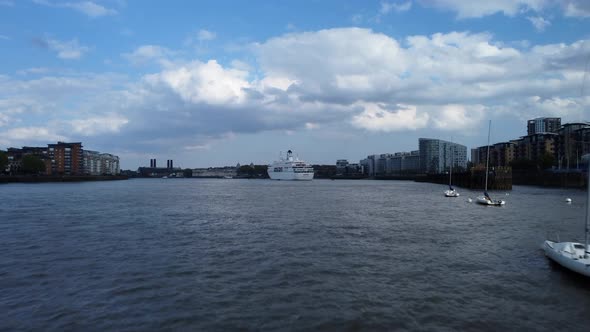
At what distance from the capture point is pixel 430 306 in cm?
1384

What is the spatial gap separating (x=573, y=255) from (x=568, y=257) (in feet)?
1.25

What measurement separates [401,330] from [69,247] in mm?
20150

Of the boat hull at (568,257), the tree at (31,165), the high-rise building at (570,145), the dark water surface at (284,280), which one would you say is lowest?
the dark water surface at (284,280)

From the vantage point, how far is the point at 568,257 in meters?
18.0

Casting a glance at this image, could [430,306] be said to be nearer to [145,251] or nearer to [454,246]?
[454,246]

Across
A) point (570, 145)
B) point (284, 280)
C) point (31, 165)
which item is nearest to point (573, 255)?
point (284, 280)

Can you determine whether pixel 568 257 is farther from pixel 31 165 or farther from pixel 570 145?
pixel 31 165

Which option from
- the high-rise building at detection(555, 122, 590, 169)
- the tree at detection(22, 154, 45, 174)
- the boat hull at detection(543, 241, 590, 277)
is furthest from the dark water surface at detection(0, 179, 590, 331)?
the tree at detection(22, 154, 45, 174)

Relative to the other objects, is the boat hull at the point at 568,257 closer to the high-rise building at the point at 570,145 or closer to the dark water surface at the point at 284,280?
the dark water surface at the point at 284,280

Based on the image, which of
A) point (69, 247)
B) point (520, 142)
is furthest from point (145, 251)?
point (520, 142)

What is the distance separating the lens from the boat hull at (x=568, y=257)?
1688 centimetres

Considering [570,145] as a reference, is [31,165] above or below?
below

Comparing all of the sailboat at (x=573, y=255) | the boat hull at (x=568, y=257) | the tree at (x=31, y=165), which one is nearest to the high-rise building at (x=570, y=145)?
the boat hull at (x=568, y=257)

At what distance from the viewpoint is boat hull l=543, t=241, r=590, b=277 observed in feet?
55.4
